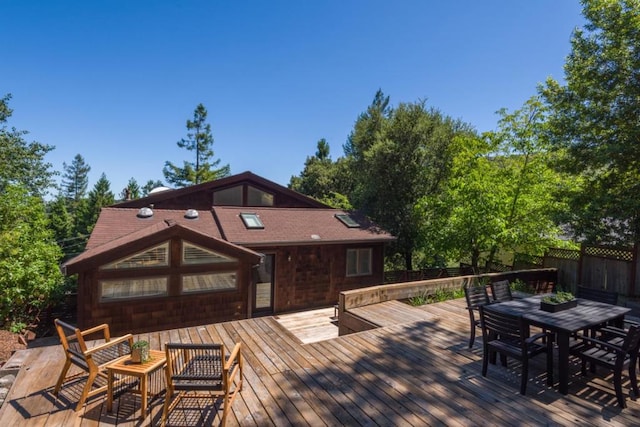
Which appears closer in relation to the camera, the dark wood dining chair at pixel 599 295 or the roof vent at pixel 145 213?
the dark wood dining chair at pixel 599 295

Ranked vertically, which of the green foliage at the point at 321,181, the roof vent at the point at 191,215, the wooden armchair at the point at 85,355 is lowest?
the wooden armchair at the point at 85,355

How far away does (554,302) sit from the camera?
4598mm

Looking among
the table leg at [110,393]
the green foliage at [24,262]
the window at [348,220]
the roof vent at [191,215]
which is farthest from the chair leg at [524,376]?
the green foliage at [24,262]

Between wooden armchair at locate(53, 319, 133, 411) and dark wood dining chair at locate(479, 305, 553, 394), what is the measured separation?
4.70m

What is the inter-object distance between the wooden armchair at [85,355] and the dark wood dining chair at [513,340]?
15.4ft

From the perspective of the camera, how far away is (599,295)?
18.5 ft

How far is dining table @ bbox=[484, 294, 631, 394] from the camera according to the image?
3822 mm

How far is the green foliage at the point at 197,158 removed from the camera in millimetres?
31578

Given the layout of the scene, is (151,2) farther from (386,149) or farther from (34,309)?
(386,149)

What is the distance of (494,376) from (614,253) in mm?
8448

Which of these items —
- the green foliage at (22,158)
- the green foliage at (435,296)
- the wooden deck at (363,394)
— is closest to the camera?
the wooden deck at (363,394)

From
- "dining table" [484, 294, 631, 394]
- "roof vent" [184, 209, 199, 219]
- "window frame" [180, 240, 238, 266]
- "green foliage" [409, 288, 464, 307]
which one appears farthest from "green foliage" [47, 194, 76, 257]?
"dining table" [484, 294, 631, 394]

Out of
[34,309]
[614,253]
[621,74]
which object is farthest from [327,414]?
[621,74]

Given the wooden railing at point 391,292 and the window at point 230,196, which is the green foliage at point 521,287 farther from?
the window at point 230,196
